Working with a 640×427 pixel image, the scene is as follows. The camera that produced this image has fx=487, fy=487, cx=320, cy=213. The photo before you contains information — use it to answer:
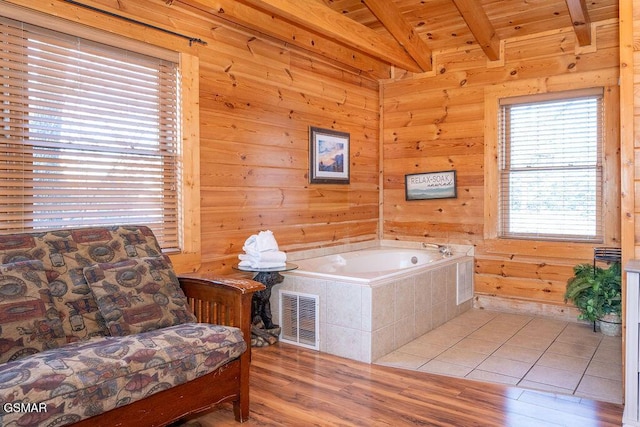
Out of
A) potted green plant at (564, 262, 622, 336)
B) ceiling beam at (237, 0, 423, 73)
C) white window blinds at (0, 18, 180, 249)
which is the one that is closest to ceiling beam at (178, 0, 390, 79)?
ceiling beam at (237, 0, 423, 73)

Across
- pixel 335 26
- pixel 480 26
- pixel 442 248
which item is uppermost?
pixel 480 26

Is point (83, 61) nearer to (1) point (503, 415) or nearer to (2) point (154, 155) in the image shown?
(2) point (154, 155)

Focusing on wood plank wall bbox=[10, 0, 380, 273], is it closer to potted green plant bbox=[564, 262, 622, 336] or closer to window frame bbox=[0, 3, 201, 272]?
window frame bbox=[0, 3, 201, 272]

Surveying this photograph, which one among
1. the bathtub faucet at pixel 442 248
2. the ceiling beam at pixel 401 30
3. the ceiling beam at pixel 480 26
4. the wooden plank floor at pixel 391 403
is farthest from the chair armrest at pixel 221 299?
the ceiling beam at pixel 480 26

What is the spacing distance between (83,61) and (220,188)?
125cm

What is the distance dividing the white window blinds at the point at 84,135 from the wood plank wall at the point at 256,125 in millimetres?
204

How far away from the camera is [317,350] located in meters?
3.49

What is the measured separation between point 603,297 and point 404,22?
291 cm

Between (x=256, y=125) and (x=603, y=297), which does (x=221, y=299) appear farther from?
(x=603, y=297)

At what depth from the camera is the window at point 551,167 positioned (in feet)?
14.2

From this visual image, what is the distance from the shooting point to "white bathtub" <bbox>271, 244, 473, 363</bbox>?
3.30 metres

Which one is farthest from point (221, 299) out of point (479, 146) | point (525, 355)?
point (479, 146)

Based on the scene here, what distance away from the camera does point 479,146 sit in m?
4.88

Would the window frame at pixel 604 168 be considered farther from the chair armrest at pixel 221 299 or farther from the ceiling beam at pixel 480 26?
the chair armrest at pixel 221 299
